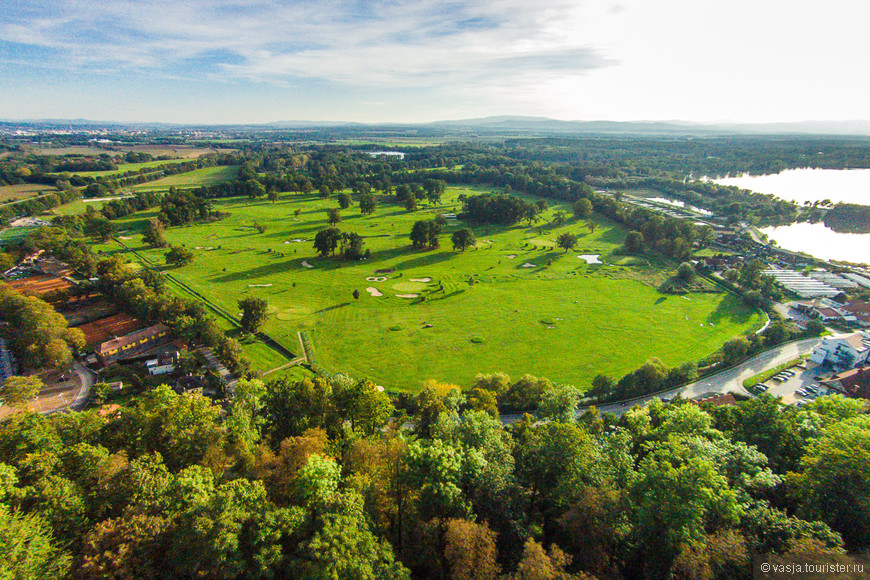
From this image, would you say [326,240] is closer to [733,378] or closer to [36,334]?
[36,334]

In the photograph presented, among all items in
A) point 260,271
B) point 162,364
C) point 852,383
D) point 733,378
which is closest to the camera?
point 852,383

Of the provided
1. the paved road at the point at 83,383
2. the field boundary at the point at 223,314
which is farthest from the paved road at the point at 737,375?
the paved road at the point at 83,383

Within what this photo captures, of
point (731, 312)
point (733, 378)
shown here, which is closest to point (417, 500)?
point (733, 378)

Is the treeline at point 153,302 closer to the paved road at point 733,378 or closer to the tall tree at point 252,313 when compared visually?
the tall tree at point 252,313

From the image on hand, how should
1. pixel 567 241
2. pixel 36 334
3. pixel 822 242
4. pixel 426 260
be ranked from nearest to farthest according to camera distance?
pixel 36 334, pixel 426 260, pixel 567 241, pixel 822 242

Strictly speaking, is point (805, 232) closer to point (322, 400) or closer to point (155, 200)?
point (322, 400)

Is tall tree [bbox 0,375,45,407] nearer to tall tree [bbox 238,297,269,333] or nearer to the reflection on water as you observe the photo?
tall tree [bbox 238,297,269,333]
